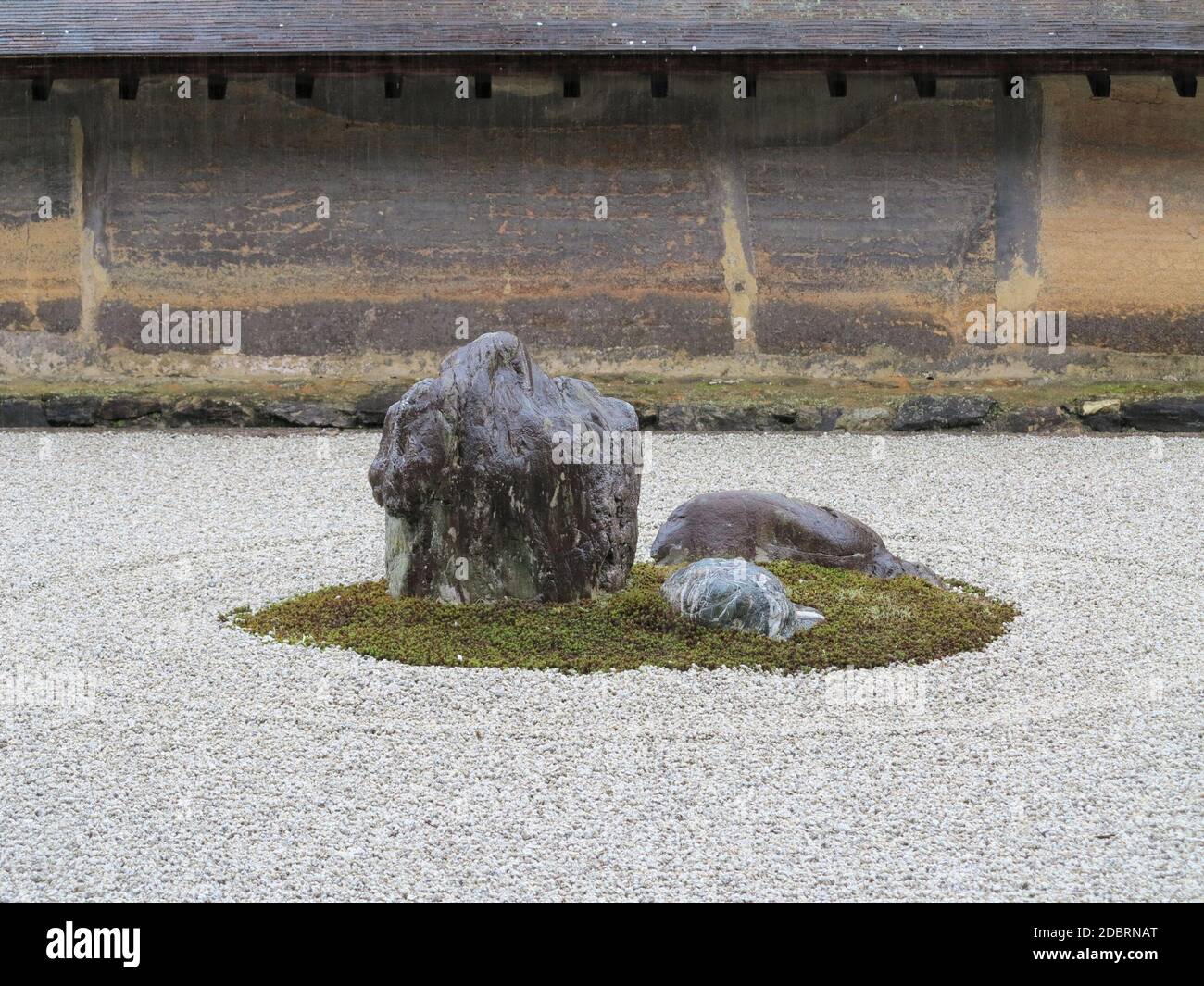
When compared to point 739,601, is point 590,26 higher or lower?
higher

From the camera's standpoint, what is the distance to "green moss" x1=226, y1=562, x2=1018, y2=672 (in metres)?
6.61

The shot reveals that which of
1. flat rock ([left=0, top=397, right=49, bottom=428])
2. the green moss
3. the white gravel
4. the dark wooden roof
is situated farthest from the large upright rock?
flat rock ([left=0, top=397, right=49, bottom=428])

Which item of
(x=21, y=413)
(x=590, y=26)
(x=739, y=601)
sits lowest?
(x=21, y=413)

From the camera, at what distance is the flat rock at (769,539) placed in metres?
8.16

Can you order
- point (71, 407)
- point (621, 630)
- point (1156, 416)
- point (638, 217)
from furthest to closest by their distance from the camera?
point (638, 217)
point (71, 407)
point (1156, 416)
point (621, 630)

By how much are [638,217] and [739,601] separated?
26.6 feet

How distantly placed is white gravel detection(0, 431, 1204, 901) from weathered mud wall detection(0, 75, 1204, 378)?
5560 millimetres

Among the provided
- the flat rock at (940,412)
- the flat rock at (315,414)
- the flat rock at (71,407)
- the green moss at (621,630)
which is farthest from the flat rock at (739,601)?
the flat rock at (71,407)

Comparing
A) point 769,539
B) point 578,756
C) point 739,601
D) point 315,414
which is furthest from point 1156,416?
point 578,756

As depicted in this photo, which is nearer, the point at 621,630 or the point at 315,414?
the point at 621,630

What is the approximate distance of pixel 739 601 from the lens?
695 centimetres

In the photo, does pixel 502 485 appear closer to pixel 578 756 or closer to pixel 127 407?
pixel 578 756

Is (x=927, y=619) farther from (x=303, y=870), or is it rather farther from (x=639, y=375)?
(x=639, y=375)

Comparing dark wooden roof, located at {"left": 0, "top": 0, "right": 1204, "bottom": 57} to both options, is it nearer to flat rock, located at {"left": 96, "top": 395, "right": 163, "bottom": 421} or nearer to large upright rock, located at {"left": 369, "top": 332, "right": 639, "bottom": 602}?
flat rock, located at {"left": 96, "top": 395, "right": 163, "bottom": 421}
